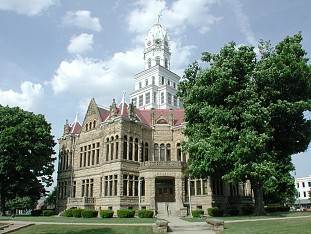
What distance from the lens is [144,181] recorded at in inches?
1796

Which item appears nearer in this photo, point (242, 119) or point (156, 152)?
point (242, 119)

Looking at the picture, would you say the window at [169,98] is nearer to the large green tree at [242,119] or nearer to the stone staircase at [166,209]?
the stone staircase at [166,209]

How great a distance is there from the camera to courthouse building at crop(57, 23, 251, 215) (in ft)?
146

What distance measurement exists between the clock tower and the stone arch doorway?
1582 inches

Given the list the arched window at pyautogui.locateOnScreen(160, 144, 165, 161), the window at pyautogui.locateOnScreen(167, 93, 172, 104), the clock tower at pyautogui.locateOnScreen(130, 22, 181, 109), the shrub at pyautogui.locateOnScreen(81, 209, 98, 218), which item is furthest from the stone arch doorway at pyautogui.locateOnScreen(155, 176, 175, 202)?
the window at pyautogui.locateOnScreen(167, 93, 172, 104)

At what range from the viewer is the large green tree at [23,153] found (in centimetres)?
4788

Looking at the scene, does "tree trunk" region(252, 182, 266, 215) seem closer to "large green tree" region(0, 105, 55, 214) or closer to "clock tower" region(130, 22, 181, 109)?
"large green tree" region(0, 105, 55, 214)

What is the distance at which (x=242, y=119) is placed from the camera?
3341 centimetres

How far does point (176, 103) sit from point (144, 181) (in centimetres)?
4835

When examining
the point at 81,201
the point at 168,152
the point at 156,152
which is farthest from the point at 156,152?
the point at 81,201

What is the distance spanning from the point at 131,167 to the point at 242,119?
56.4 ft

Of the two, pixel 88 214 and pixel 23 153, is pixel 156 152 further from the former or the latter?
pixel 23 153

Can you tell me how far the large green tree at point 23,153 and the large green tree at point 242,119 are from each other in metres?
22.9

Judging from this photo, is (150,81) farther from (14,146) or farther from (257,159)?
(257,159)
